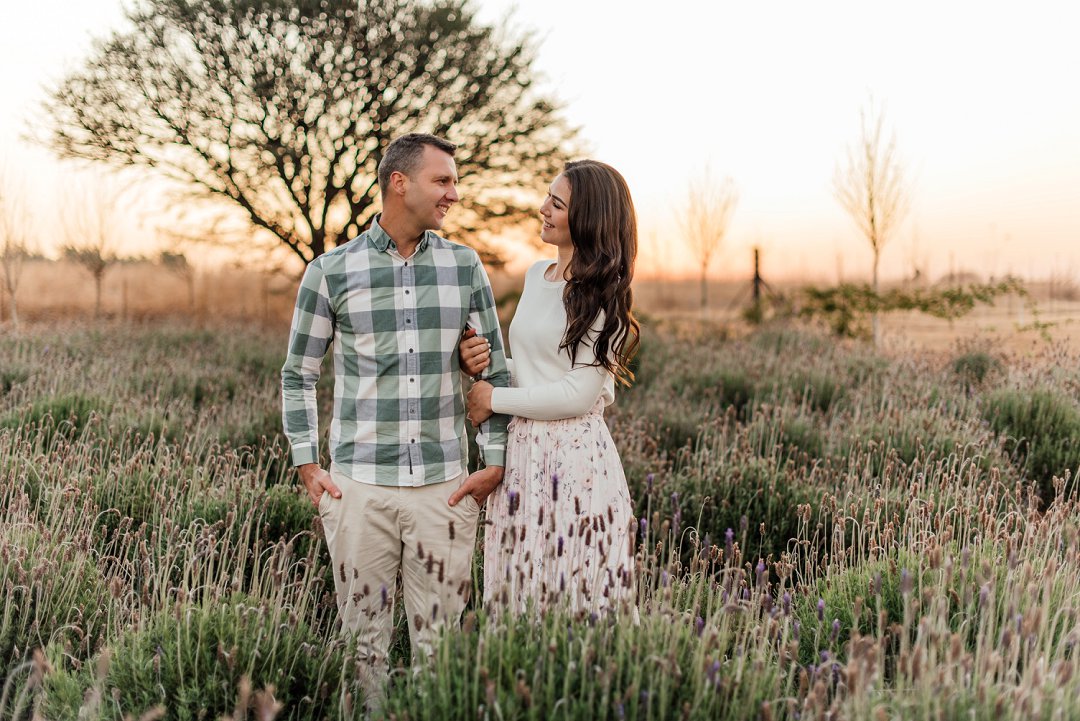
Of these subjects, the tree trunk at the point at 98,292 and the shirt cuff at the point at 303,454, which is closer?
the shirt cuff at the point at 303,454

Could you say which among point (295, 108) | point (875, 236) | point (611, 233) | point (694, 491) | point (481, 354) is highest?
point (295, 108)

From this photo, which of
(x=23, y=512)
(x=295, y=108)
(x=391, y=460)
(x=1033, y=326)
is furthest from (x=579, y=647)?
(x=295, y=108)

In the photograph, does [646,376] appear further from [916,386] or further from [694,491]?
[694,491]

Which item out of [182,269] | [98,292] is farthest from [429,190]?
[182,269]

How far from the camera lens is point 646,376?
10344 millimetres

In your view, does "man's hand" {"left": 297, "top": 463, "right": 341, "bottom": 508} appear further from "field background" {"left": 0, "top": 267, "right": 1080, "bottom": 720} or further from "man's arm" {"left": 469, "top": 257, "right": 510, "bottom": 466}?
"man's arm" {"left": 469, "top": 257, "right": 510, "bottom": 466}

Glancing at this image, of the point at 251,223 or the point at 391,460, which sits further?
the point at 251,223

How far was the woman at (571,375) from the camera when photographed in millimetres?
2936

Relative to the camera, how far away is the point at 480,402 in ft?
10.0

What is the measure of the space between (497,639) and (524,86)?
15553mm

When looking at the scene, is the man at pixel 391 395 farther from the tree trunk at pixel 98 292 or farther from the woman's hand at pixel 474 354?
the tree trunk at pixel 98 292

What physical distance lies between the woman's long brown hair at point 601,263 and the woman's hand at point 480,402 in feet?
1.15

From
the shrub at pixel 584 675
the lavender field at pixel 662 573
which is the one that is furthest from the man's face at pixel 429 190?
the shrub at pixel 584 675

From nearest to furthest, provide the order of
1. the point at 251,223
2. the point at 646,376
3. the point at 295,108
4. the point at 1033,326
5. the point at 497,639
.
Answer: the point at 497,639
the point at 646,376
the point at 1033,326
the point at 295,108
the point at 251,223
